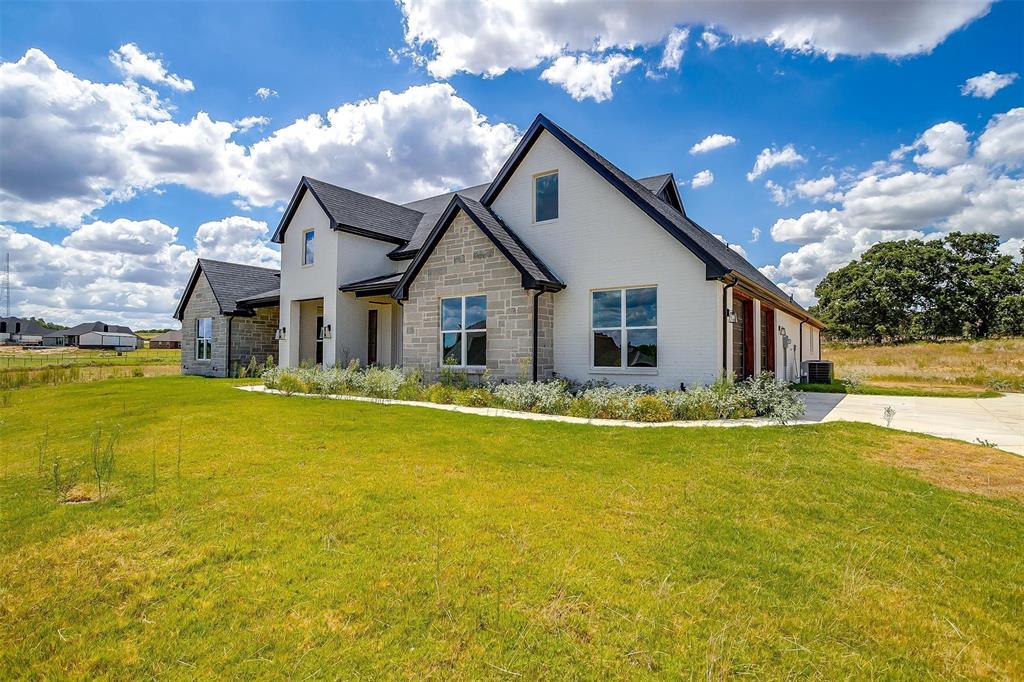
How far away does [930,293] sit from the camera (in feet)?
156

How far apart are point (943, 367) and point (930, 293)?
94.0 ft

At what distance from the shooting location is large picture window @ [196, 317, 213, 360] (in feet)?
77.3

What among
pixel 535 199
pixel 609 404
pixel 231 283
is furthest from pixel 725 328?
pixel 231 283

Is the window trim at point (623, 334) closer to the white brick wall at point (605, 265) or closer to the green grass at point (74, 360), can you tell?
the white brick wall at point (605, 265)

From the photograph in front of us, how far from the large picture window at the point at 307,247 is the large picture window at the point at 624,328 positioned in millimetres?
12265

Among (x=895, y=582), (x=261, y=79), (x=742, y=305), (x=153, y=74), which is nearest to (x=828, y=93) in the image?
(x=742, y=305)

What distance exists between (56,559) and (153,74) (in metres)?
10.2

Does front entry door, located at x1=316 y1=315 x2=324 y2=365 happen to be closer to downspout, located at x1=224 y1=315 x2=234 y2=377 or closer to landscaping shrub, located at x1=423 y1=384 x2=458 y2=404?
downspout, located at x1=224 y1=315 x2=234 y2=377

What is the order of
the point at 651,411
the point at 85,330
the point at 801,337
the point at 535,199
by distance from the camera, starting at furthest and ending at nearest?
the point at 85,330 < the point at 801,337 < the point at 535,199 < the point at 651,411

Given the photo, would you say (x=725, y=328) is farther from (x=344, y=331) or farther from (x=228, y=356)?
(x=228, y=356)

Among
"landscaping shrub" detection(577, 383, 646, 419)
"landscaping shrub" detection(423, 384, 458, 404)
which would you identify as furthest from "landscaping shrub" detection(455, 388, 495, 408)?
"landscaping shrub" detection(577, 383, 646, 419)

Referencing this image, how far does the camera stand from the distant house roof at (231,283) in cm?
2277

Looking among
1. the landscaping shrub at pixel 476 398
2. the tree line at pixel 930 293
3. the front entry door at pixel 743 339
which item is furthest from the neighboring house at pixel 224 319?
the tree line at pixel 930 293

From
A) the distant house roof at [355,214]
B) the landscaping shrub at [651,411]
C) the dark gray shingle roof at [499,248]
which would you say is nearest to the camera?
the landscaping shrub at [651,411]
